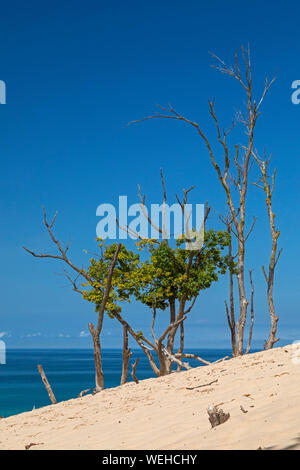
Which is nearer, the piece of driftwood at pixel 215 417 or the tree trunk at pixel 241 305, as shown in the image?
the piece of driftwood at pixel 215 417

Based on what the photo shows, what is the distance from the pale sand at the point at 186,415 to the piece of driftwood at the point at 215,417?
3.3 inches

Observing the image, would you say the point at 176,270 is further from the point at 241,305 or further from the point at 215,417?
the point at 215,417

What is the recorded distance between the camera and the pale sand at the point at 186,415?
595cm

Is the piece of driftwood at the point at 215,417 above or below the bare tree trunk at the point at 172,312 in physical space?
below

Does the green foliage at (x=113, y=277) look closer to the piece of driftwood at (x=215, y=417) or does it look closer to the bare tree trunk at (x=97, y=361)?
the bare tree trunk at (x=97, y=361)

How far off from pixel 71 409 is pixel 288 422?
22.8 feet

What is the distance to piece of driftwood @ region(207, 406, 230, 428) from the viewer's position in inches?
250

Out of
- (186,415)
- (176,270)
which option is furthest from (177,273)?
(186,415)

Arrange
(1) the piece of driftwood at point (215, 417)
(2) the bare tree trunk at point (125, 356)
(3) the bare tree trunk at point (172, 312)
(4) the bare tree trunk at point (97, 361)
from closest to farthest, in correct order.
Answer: (1) the piece of driftwood at point (215, 417) < (4) the bare tree trunk at point (97, 361) < (2) the bare tree trunk at point (125, 356) < (3) the bare tree trunk at point (172, 312)

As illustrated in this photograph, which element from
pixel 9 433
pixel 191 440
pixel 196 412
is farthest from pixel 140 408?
pixel 191 440

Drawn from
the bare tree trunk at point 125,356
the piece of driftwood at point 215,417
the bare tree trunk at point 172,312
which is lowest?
the bare tree trunk at point 125,356

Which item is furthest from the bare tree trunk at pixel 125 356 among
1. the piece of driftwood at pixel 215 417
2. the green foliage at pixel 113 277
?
the piece of driftwood at pixel 215 417

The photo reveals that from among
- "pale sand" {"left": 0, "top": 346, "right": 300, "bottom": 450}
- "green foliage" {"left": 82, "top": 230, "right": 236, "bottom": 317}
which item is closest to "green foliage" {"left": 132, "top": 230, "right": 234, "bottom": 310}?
"green foliage" {"left": 82, "top": 230, "right": 236, "bottom": 317}

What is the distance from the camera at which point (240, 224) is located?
16938 mm
